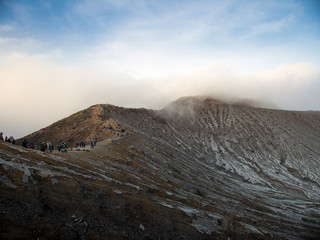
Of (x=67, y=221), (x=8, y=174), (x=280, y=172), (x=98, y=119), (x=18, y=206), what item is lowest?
(x=280, y=172)

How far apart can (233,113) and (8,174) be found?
8540 cm

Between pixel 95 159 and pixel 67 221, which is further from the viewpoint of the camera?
pixel 95 159

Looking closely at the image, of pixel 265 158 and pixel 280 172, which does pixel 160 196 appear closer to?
pixel 280 172

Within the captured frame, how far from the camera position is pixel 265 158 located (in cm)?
7138

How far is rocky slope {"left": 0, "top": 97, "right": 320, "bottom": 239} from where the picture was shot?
1605cm

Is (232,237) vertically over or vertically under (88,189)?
under

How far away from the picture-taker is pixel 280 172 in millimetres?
64625

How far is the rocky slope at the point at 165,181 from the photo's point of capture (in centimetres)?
1605

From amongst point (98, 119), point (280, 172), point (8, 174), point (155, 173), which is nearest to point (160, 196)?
point (155, 173)

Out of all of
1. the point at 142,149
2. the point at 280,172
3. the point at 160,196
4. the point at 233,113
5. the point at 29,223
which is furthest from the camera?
the point at 233,113

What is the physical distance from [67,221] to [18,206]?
2.88 m

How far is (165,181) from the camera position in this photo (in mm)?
32062

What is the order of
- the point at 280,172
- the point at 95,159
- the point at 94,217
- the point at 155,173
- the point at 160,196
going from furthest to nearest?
1. the point at 280,172
2. the point at 155,173
3. the point at 95,159
4. the point at 160,196
5. the point at 94,217

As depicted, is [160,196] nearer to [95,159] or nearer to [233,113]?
[95,159]
